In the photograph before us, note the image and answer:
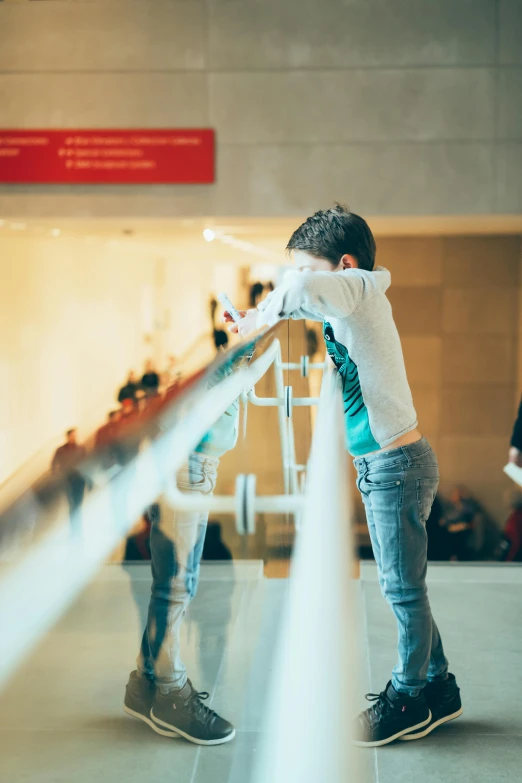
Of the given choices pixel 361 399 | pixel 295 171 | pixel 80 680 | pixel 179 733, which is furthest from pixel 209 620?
pixel 295 171

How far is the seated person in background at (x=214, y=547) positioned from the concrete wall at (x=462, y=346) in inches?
353

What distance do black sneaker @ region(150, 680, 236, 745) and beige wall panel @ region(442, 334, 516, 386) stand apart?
29.8 ft

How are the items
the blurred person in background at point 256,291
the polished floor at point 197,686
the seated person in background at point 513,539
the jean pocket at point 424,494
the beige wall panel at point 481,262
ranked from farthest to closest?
the beige wall panel at point 481,262 < the blurred person in background at point 256,291 < the seated person in background at point 513,539 < the jean pocket at point 424,494 < the polished floor at point 197,686

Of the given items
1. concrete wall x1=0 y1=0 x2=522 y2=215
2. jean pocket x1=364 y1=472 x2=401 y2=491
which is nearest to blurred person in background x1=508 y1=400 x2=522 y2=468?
jean pocket x1=364 y1=472 x2=401 y2=491

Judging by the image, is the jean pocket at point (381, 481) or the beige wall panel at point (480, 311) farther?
the beige wall panel at point (480, 311)

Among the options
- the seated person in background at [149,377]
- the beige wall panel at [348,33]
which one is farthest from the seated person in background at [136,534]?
the seated person in background at [149,377]

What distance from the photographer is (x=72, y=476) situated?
1.75ft

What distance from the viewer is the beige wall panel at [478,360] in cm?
970

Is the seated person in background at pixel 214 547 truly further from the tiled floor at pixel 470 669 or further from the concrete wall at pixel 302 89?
the concrete wall at pixel 302 89

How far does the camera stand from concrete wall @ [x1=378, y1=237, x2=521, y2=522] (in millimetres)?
9750

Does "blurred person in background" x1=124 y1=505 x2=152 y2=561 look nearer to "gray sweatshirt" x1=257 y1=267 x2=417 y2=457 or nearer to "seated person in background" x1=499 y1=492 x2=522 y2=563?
"gray sweatshirt" x1=257 y1=267 x2=417 y2=457

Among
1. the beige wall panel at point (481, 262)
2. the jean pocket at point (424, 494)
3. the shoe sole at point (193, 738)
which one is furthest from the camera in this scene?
the beige wall panel at point (481, 262)

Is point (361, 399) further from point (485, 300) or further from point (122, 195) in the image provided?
point (485, 300)

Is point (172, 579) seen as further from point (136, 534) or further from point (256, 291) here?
point (256, 291)
